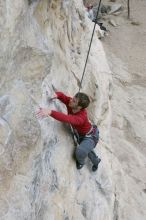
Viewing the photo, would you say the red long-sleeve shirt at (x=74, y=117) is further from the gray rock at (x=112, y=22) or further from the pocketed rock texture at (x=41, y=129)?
the gray rock at (x=112, y=22)

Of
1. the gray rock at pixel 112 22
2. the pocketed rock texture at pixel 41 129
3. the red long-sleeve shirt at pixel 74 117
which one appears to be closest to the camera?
the pocketed rock texture at pixel 41 129

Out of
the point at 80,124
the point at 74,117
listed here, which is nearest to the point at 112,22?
the point at 80,124

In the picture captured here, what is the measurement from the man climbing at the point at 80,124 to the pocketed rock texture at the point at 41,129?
13cm

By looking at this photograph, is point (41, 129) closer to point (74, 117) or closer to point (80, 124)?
point (74, 117)

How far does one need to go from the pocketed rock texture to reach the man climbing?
5.1 inches

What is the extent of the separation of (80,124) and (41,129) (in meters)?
0.67

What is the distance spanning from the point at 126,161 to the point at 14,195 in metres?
5.37

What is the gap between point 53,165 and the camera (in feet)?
20.3

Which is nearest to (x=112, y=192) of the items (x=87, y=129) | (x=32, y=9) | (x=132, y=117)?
(x=87, y=129)

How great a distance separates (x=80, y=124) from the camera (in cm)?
640

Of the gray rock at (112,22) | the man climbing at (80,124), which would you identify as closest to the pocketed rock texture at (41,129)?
the man climbing at (80,124)

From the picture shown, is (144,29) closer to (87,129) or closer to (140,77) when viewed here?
(140,77)

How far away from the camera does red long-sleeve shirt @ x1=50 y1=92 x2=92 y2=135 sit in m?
5.84

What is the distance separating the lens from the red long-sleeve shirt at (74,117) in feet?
19.1
